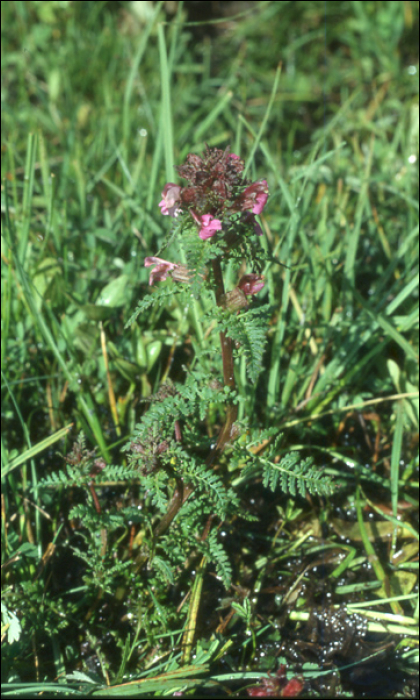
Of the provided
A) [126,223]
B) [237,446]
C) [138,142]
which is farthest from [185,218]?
[138,142]

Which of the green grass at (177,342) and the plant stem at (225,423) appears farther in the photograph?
the green grass at (177,342)

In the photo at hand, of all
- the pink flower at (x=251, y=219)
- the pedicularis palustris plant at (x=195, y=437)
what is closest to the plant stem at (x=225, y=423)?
the pedicularis palustris plant at (x=195, y=437)

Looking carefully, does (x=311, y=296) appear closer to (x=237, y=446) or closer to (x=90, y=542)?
(x=237, y=446)

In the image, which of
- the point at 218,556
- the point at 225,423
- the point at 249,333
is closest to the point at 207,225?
the point at 249,333

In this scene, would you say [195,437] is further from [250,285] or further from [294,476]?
[250,285]

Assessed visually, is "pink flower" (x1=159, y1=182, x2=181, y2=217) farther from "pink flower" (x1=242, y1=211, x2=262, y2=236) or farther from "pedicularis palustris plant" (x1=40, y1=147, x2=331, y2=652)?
"pink flower" (x1=242, y1=211, x2=262, y2=236)

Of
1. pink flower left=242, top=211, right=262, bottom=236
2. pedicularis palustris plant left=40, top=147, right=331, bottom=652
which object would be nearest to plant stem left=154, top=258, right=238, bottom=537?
pedicularis palustris plant left=40, top=147, right=331, bottom=652

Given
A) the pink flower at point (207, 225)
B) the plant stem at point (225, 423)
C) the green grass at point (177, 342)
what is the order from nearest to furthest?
the pink flower at point (207, 225) < the plant stem at point (225, 423) < the green grass at point (177, 342)

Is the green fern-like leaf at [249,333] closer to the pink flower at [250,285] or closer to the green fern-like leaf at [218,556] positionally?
the pink flower at [250,285]
